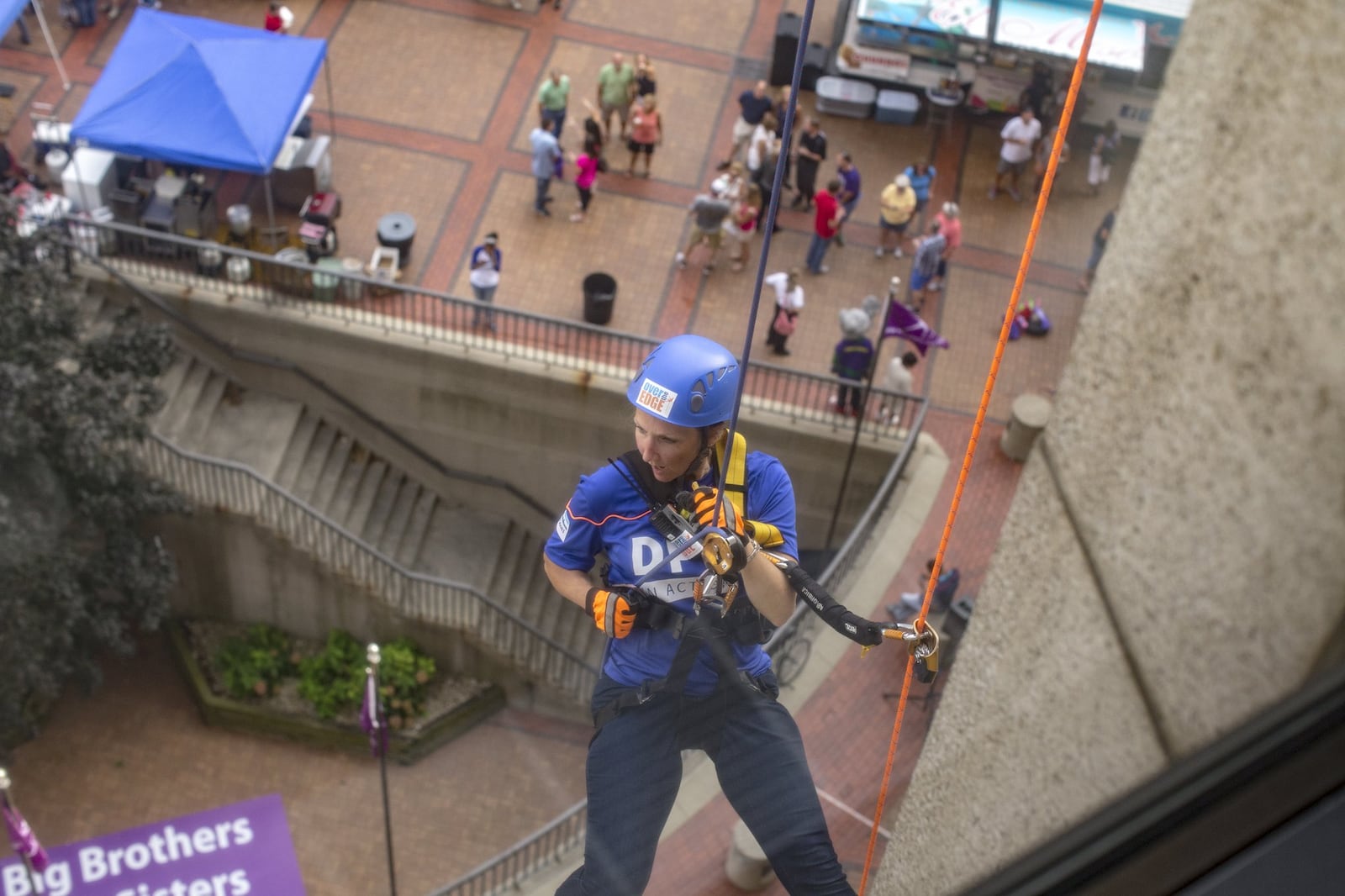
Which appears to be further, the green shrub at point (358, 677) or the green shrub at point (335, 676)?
the green shrub at point (335, 676)

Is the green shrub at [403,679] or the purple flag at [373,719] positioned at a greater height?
the purple flag at [373,719]

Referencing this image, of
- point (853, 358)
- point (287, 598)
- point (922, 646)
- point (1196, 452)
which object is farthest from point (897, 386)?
point (1196, 452)

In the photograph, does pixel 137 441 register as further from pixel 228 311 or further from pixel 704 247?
pixel 704 247

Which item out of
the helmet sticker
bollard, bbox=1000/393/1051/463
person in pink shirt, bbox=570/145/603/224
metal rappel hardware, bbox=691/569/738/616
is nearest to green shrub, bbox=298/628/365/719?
person in pink shirt, bbox=570/145/603/224

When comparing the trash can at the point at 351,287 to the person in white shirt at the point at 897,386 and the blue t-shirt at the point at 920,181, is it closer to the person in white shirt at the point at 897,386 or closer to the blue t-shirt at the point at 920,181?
the person in white shirt at the point at 897,386

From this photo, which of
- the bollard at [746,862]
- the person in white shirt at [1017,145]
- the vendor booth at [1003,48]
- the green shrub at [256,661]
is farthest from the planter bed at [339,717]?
the vendor booth at [1003,48]

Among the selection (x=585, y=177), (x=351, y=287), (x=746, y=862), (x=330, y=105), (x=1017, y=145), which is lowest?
(x=746, y=862)

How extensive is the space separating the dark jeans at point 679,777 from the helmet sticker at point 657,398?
48.8 inches

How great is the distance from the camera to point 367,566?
1769 centimetres

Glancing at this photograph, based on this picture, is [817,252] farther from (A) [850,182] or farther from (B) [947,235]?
(B) [947,235]

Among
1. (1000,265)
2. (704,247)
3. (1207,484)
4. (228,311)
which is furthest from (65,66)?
(1207,484)

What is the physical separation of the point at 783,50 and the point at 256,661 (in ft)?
39.5

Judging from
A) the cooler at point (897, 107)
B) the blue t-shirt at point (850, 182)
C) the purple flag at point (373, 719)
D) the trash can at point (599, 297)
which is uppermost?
the cooler at point (897, 107)

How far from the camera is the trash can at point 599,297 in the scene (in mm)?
17906
